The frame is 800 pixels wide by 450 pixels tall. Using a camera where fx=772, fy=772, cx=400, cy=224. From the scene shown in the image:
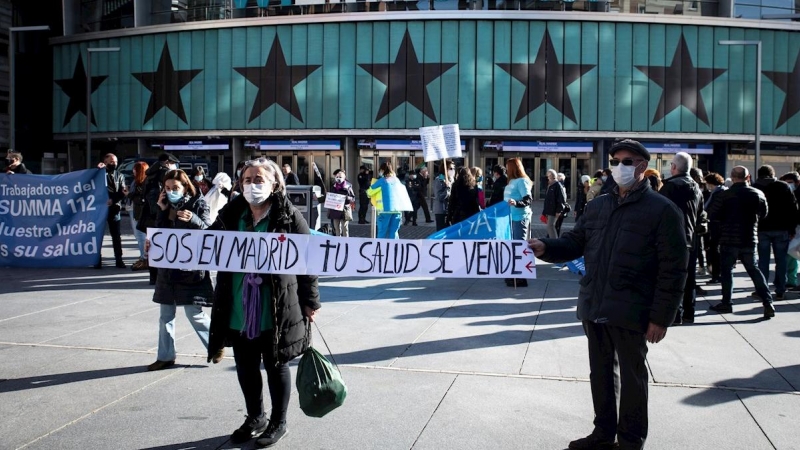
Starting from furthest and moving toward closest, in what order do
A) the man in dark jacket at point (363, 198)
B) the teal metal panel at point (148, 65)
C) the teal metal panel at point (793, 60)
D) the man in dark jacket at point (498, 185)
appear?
the teal metal panel at point (148, 65) < the teal metal panel at point (793, 60) < the man in dark jacket at point (363, 198) < the man in dark jacket at point (498, 185)

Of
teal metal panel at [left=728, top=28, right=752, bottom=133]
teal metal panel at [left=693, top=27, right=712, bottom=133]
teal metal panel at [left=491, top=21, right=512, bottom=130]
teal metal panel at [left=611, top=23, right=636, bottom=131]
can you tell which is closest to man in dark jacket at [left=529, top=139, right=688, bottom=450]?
teal metal panel at [left=491, top=21, right=512, bottom=130]

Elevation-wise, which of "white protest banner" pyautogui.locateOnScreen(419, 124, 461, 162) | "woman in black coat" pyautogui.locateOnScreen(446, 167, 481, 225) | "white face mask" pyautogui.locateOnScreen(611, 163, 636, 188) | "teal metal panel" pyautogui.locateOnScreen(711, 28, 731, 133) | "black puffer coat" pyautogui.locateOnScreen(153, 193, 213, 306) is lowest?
"black puffer coat" pyautogui.locateOnScreen(153, 193, 213, 306)

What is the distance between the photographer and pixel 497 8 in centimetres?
4059

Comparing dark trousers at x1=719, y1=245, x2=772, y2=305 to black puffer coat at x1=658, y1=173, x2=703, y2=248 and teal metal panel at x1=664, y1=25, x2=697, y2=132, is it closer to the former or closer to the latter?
black puffer coat at x1=658, y1=173, x2=703, y2=248

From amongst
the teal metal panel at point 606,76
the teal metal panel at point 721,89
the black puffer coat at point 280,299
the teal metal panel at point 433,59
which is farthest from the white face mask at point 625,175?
the teal metal panel at point 721,89

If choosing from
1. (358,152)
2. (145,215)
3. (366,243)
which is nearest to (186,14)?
(358,152)

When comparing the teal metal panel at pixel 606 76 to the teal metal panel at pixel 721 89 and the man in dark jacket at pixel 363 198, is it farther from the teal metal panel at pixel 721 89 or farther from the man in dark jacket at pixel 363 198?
the man in dark jacket at pixel 363 198

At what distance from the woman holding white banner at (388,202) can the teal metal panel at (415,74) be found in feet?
85.1

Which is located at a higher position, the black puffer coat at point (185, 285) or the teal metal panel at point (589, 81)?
the teal metal panel at point (589, 81)

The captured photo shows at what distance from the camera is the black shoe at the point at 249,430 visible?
475 centimetres

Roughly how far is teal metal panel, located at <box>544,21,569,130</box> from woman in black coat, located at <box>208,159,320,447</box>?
36.7 metres

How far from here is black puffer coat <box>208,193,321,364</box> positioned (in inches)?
184

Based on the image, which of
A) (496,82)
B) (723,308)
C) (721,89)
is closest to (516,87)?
(496,82)

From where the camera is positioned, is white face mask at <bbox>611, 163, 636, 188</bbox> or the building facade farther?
the building facade
